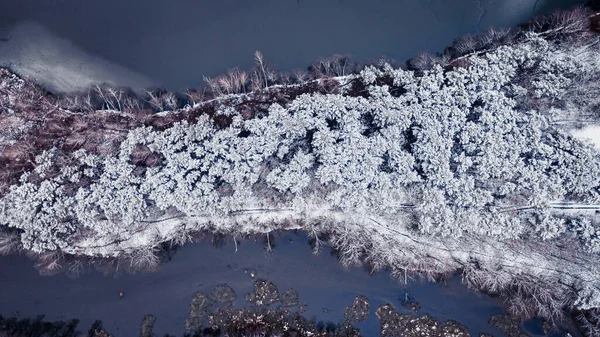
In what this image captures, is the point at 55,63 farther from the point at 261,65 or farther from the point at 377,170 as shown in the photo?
the point at 377,170

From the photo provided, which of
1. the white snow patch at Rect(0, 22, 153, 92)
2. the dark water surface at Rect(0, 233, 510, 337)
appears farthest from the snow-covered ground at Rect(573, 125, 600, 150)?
the white snow patch at Rect(0, 22, 153, 92)

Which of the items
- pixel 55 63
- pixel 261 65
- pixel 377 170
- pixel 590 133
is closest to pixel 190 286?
pixel 377 170

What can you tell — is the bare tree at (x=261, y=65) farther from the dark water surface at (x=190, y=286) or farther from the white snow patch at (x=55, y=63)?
the dark water surface at (x=190, y=286)

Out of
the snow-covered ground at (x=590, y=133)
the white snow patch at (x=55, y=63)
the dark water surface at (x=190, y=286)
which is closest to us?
the snow-covered ground at (x=590, y=133)

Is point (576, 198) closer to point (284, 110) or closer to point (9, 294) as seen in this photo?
point (284, 110)

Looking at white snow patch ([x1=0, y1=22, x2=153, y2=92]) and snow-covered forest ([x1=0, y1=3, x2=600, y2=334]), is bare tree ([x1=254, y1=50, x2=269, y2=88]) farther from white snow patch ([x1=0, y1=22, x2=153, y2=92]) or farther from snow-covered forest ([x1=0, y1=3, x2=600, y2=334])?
white snow patch ([x1=0, y1=22, x2=153, y2=92])

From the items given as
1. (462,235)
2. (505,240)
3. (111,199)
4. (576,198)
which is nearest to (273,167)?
(111,199)

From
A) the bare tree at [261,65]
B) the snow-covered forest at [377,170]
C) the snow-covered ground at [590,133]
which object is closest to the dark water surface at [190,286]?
the snow-covered forest at [377,170]
